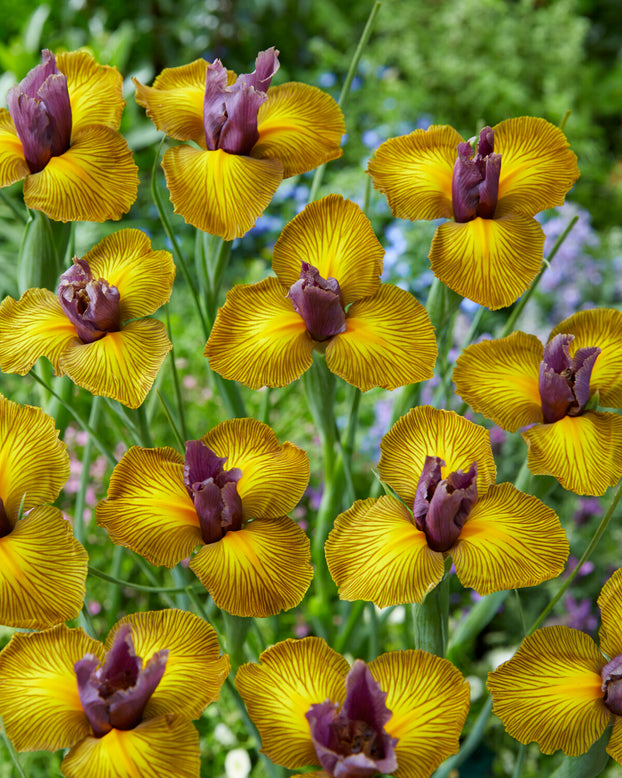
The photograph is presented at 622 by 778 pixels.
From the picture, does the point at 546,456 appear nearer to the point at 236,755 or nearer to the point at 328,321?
the point at 328,321

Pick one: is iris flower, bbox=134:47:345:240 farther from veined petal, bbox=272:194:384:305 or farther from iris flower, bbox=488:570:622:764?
iris flower, bbox=488:570:622:764

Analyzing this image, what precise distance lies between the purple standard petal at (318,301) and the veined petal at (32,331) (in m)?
0.15

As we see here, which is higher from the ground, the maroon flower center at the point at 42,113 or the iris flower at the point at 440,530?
the maroon flower center at the point at 42,113

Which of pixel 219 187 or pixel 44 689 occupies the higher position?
pixel 219 187

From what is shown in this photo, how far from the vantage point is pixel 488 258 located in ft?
1.76

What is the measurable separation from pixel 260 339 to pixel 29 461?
0.17 meters

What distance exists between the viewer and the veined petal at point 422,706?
45cm

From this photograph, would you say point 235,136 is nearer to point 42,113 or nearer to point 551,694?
point 42,113

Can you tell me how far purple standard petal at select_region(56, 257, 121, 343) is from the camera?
0.51m

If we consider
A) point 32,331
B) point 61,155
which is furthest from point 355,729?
point 61,155

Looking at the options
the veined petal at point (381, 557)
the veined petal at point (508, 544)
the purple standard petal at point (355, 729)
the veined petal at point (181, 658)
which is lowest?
the veined petal at point (181, 658)

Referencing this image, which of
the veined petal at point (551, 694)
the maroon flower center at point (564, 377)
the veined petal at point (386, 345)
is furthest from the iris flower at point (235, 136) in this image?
the veined petal at point (551, 694)

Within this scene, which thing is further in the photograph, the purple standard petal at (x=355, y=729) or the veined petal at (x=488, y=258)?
the veined petal at (x=488, y=258)

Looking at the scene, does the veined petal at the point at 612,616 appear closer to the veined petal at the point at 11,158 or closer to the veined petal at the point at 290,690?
the veined petal at the point at 290,690
